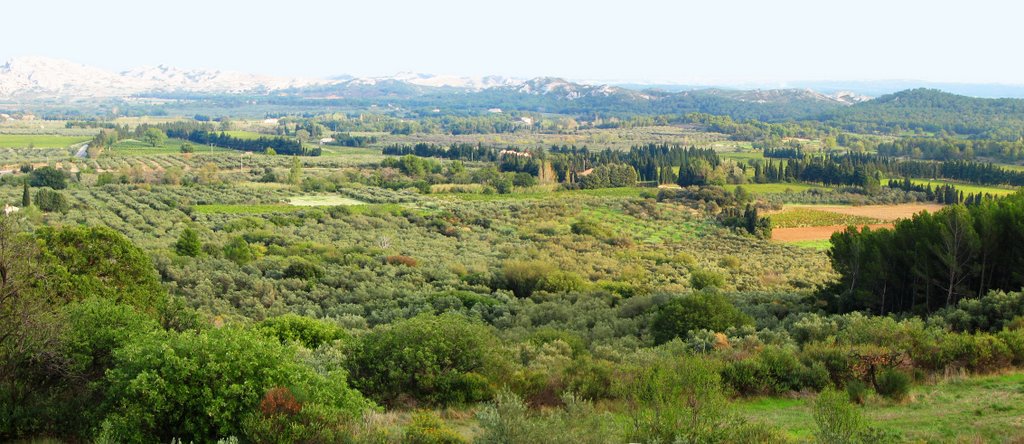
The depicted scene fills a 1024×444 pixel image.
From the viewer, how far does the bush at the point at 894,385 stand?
1321 centimetres

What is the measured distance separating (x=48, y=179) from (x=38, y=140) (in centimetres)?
6958

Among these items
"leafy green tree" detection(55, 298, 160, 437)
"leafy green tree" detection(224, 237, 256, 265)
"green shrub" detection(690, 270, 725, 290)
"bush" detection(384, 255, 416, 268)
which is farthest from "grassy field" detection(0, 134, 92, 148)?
"leafy green tree" detection(55, 298, 160, 437)

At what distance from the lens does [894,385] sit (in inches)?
523

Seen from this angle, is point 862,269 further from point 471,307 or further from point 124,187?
point 124,187

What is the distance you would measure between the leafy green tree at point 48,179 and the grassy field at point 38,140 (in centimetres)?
5248

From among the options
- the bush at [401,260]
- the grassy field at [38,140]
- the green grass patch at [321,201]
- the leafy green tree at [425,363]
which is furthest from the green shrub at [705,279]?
the grassy field at [38,140]

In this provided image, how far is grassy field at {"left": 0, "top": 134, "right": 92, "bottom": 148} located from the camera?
123500 millimetres

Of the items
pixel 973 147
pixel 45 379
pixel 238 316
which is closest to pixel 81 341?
pixel 45 379

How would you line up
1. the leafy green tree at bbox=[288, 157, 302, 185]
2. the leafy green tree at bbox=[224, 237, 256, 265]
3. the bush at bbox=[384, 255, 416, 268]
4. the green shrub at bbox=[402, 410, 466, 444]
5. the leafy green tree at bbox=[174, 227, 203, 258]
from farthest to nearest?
the leafy green tree at bbox=[288, 157, 302, 185] < the bush at bbox=[384, 255, 416, 268] < the leafy green tree at bbox=[174, 227, 203, 258] < the leafy green tree at bbox=[224, 237, 256, 265] < the green shrub at bbox=[402, 410, 466, 444]

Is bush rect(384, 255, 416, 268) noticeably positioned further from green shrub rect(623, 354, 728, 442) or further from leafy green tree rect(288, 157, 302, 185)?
leafy green tree rect(288, 157, 302, 185)

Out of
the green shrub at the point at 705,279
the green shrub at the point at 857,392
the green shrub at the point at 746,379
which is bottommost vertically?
the green shrub at the point at 705,279

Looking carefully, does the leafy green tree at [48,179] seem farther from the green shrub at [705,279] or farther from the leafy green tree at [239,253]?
the green shrub at [705,279]

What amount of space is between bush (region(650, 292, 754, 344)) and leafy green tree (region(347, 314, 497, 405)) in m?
8.02

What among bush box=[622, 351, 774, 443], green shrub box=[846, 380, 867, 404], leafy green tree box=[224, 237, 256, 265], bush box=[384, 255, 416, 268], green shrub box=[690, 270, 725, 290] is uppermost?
bush box=[622, 351, 774, 443]
